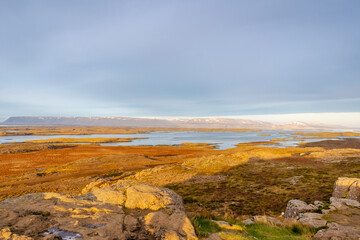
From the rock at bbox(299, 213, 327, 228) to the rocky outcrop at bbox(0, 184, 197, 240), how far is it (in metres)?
5.98

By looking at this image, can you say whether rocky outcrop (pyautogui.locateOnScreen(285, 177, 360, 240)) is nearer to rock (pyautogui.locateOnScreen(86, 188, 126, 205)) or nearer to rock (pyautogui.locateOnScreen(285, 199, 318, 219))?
rock (pyautogui.locateOnScreen(285, 199, 318, 219))

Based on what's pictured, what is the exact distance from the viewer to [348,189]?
1427 cm

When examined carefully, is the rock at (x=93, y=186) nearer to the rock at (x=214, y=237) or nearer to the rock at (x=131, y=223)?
the rock at (x=131, y=223)

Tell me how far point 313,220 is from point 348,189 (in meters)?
6.75

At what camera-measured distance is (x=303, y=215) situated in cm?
1101

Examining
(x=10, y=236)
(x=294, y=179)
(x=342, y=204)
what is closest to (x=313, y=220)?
(x=342, y=204)

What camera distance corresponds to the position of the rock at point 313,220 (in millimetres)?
9367

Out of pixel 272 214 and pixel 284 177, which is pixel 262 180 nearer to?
pixel 284 177

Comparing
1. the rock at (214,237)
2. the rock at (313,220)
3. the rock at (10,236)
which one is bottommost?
the rock at (313,220)

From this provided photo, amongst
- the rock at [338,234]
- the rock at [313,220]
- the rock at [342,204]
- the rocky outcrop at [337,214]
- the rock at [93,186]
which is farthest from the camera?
the rock at [93,186]

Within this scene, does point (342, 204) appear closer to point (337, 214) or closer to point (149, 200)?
point (337, 214)

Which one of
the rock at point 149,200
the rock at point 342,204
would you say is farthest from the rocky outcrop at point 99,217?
the rock at point 342,204

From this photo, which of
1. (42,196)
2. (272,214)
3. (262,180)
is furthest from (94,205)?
(262,180)

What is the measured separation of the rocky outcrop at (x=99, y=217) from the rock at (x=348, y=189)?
11729 mm
